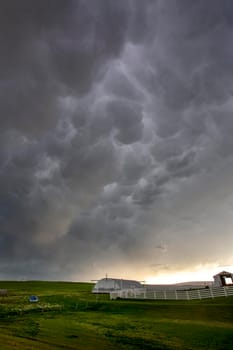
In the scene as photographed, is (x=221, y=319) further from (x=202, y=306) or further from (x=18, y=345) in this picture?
(x=18, y=345)

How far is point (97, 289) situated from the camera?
8569cm

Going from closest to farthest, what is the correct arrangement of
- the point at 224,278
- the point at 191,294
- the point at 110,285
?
the point at 191,294 → the point at 224,278 → the point at 110,285

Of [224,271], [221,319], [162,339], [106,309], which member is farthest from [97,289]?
[162,339]

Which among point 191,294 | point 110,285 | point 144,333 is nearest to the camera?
point 144,333

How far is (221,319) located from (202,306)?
230 inches

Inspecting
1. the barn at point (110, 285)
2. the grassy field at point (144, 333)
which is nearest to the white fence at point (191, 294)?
the grassy field at point (144, 333)

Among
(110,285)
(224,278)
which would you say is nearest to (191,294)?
(224,278)

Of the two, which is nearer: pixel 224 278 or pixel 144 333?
pixel 144 333

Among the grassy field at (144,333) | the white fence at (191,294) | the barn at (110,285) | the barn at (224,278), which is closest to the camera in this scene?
the grassy field at (144,333)

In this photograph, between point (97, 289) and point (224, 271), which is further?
point (97, 289)

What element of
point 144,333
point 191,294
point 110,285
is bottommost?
point 144,333

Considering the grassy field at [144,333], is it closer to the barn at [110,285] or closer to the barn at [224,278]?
the barn at [224,278]

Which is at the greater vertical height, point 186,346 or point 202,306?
point 202,306

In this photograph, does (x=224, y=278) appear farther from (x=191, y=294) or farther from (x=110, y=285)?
(x=110, y=285)
